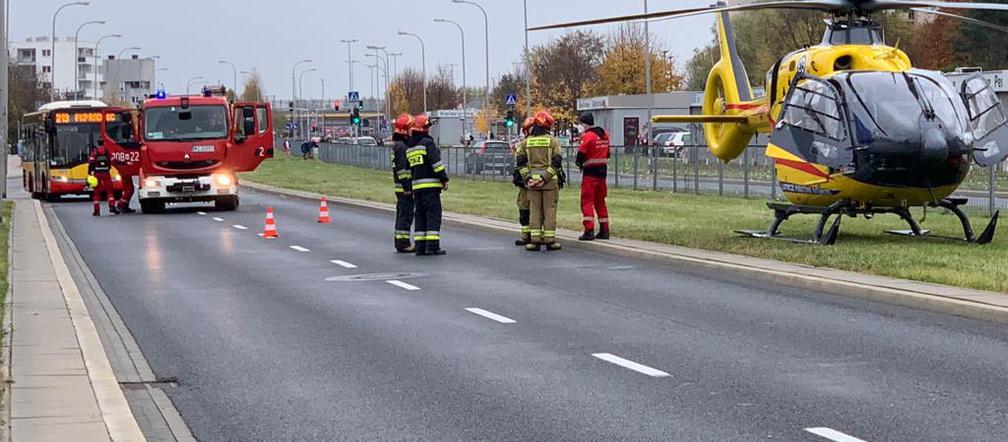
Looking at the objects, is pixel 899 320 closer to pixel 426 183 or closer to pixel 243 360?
pixel 243 360

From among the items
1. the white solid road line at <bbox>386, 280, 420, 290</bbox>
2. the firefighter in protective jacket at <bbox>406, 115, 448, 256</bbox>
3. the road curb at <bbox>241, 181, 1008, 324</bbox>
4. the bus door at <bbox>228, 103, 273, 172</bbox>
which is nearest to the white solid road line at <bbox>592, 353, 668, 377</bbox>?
the road curb at <bbox>241, 181, 1008, 324</bbox>

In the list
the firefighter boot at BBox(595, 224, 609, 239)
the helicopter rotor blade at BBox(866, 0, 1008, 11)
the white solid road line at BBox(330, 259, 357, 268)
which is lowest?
the white solid road line at BBox(330, 259, 357, 268)

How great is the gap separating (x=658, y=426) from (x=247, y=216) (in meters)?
26.4

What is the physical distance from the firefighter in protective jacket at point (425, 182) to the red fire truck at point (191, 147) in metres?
15.6

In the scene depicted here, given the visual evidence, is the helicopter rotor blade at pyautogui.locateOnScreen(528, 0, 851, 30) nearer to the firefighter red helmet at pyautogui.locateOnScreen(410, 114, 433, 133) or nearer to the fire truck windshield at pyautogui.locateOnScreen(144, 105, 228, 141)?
the firefighter red helmet at pyautogui.locateOnScreen(410, 114, 433, 133)

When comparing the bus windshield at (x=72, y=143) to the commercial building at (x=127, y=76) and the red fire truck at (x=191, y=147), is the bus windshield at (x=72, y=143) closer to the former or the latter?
the red fire truck at (x=191, y=147)

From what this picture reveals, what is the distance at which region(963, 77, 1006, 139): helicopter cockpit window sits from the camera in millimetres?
20672

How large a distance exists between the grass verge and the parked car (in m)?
6.72

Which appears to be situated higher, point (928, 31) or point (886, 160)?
point (928, 31)

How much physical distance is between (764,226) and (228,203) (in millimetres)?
15900

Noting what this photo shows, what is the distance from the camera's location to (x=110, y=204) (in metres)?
36.7

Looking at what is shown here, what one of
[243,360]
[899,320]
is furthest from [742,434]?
[899,320]

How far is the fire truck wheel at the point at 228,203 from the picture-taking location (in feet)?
122

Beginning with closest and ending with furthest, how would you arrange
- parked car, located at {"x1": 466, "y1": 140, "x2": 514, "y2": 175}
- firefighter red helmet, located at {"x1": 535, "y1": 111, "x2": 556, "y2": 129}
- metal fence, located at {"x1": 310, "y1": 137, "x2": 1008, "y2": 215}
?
firefighter red helmet, located at {"x1": 535, "y1": 111, "x2": 556, "y2": 129} < metal fence, located at {"x1": 310, "y1": 137, "x2": 1008, "y2": 215} < parked car, located at {"x1": 466, "y1": 140, "x2": 514, "y2": 175}
